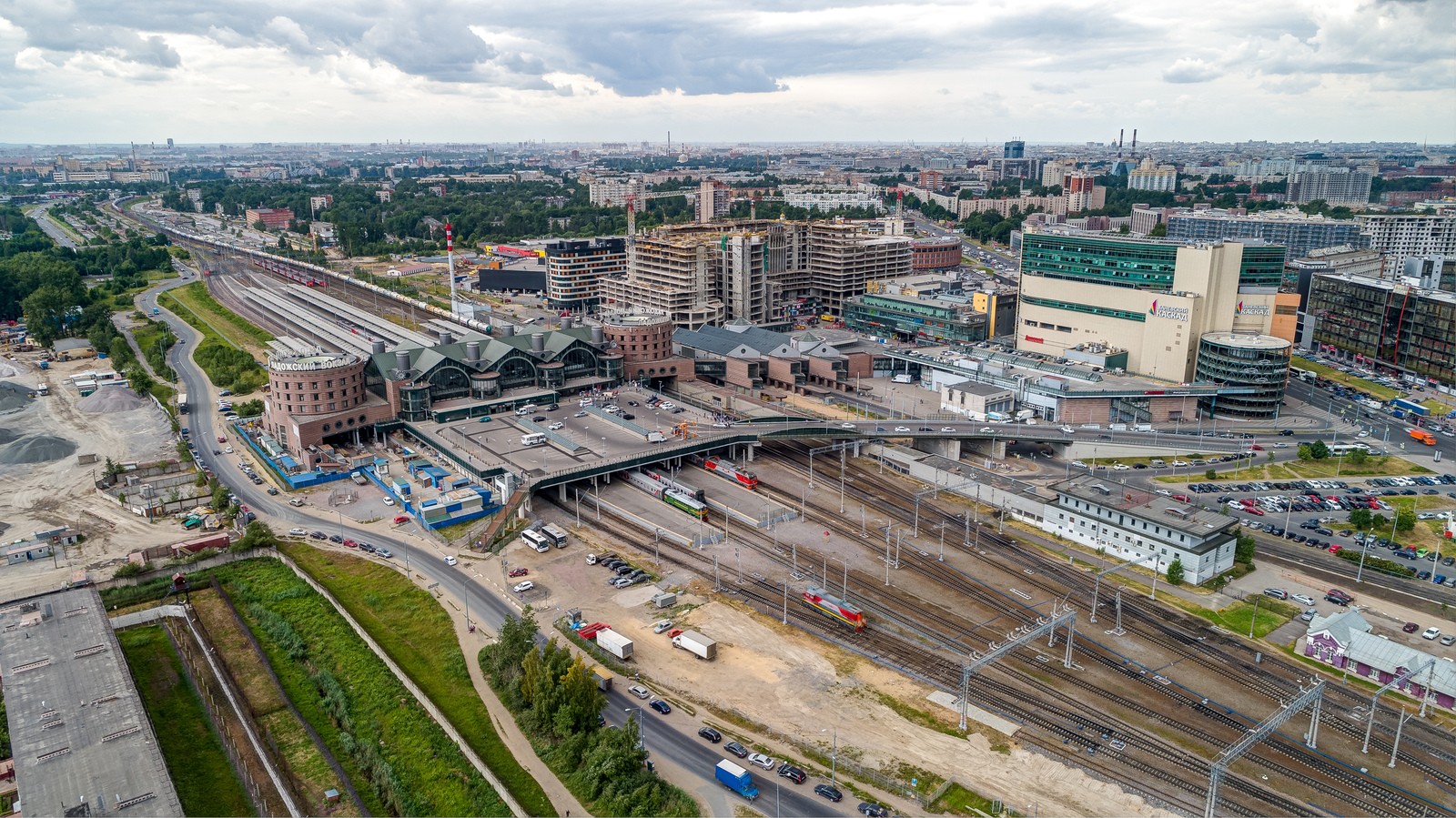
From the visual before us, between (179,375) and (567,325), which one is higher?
(567,325)

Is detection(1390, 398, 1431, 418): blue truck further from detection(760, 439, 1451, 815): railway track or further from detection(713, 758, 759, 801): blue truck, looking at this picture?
detection(713, 758, 759, 801): blue truck

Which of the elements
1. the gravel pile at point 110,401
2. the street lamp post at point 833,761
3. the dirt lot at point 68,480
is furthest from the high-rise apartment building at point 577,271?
the street lamp post at point 833,761

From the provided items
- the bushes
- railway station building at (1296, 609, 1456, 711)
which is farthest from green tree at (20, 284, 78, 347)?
railway station building at (1296, 609, 1456, 711)

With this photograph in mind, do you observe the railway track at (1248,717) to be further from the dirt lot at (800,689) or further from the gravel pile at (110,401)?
the gravel pile at (110,401)

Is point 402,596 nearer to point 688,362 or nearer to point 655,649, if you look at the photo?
point 655,649

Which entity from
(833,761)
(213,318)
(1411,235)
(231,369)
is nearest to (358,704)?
(833,761)

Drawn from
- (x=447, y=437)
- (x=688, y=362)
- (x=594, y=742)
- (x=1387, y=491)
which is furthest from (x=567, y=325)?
(x=1387, y=491)
